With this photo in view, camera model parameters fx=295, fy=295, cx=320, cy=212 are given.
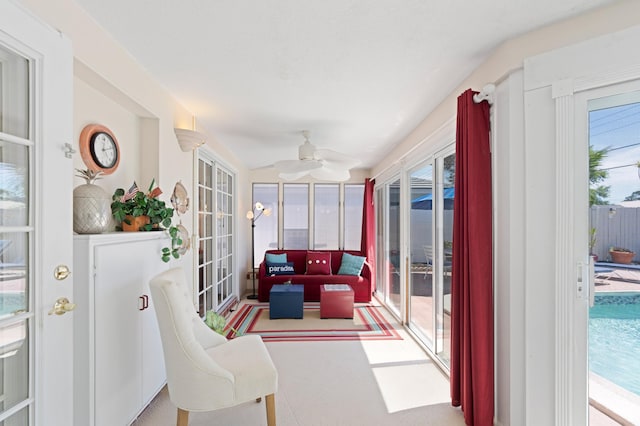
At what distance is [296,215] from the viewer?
608 centimetres

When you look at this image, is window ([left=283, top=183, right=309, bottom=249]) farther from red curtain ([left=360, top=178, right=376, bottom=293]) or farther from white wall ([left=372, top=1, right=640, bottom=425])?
white wall ([left=372, top=1, right=640, bottom=425])

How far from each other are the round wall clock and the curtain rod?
94.5 inches

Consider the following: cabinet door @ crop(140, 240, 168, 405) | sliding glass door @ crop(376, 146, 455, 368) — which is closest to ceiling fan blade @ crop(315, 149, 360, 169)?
sliding glass door @ crop(376, 146, 455, 368)

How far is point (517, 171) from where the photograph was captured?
1713mm

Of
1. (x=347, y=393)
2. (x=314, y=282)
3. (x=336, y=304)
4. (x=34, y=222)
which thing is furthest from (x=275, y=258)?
(x=34, y=222)

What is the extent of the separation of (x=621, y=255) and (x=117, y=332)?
274cm

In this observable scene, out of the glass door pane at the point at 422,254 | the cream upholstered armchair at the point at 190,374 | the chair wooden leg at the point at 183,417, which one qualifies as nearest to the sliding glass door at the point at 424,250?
the glass door pane at the point at 422,254

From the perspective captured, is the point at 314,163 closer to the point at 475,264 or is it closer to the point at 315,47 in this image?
the point at 315,47

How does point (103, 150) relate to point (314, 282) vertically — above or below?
above

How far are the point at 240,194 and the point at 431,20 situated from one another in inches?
170

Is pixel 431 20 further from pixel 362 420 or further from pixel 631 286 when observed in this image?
pixel 362 420

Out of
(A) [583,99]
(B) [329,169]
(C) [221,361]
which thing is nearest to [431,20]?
(A) [583,99]

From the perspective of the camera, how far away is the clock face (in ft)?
5.94

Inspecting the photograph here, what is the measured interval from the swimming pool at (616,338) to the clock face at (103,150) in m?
2.94
